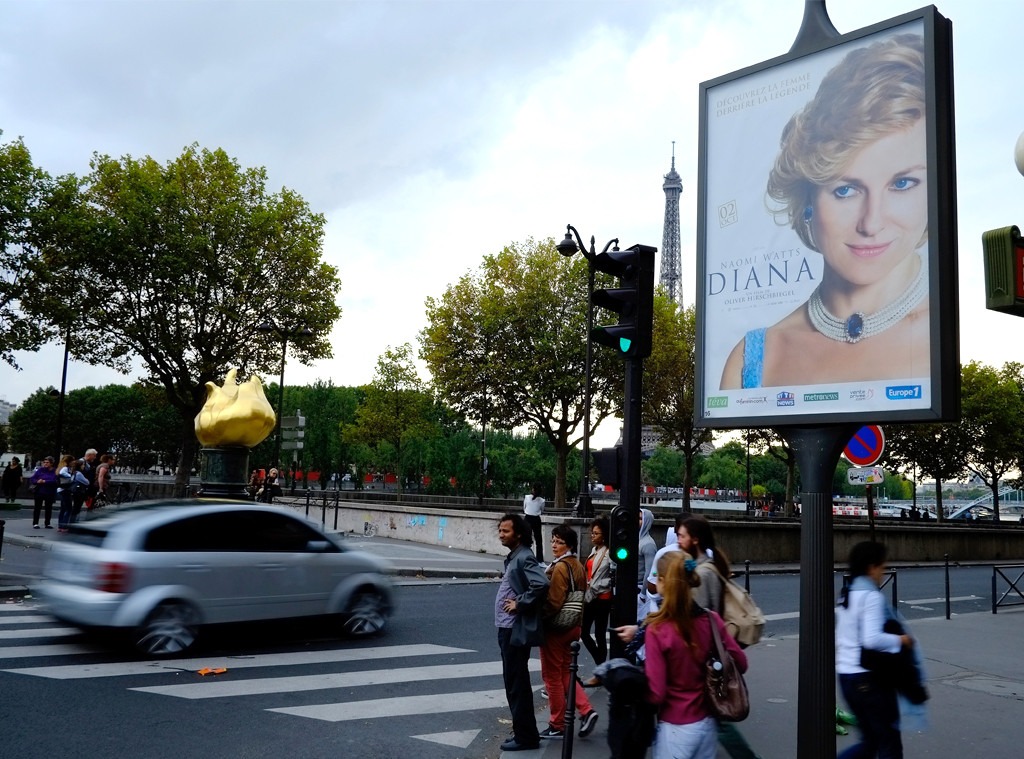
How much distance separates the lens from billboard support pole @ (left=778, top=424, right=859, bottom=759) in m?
5.38

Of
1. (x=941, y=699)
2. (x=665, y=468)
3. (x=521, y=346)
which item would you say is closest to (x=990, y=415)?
(x=521, y=346)

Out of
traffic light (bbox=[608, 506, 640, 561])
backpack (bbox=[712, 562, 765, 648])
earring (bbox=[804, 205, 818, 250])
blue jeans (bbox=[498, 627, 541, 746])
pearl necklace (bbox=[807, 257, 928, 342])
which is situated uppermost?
earring (bbox=[804, 205, 818, 250])

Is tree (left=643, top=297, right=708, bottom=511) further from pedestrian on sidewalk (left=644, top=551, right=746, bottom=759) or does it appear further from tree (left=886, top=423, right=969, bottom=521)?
pedestrian on sidewalk (left=644, top=551, right=746, bottom=759)

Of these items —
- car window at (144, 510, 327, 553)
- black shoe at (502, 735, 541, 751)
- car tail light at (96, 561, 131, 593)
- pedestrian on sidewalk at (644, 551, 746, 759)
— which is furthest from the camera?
car window at (144, 510, 327, 553)

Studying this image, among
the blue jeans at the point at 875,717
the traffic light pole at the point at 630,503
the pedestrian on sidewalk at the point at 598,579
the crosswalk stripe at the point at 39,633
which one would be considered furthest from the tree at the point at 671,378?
the blue jeans at the point at 875,717

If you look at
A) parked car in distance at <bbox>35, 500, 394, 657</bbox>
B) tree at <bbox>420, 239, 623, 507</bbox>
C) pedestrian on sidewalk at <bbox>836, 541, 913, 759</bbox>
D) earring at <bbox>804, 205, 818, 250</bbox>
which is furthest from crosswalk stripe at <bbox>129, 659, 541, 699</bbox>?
tree at <bbox>420, 239, 623, 507</bbox>

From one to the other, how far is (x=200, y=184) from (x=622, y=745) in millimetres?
33342

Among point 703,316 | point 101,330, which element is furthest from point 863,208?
point 101,330

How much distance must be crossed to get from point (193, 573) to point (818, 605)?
6.59m

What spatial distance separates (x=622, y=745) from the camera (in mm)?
4230

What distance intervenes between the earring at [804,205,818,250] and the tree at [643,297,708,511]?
32.1m

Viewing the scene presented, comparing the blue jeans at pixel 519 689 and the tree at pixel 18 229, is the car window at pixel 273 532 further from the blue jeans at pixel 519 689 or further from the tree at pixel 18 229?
the tree at pixel 18 229

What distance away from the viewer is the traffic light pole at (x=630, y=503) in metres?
6.32

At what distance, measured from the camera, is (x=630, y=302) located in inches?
277
